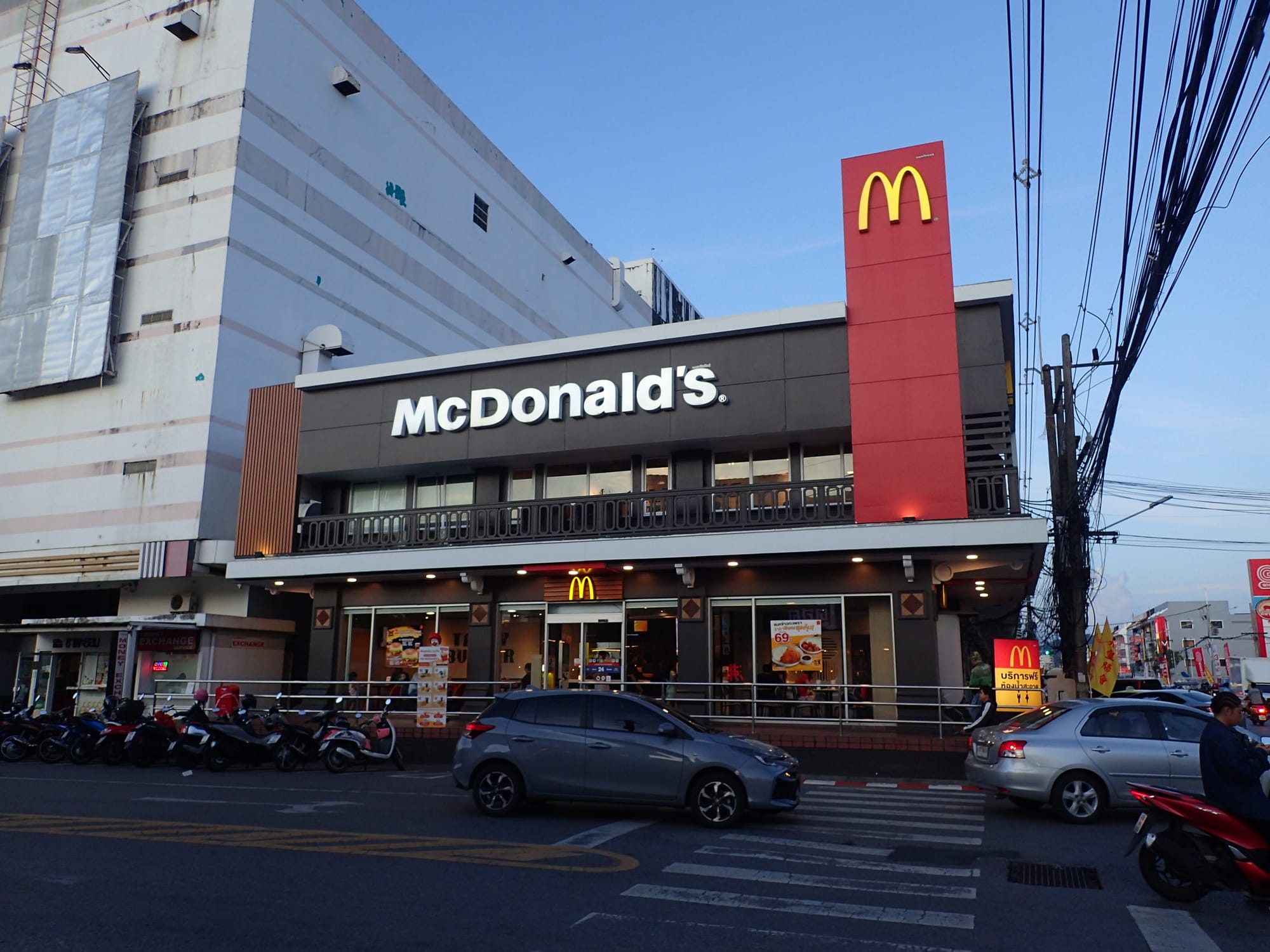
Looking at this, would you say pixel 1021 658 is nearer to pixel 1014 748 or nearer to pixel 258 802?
pixel 1014 748

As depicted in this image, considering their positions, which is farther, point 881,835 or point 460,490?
point 460,490

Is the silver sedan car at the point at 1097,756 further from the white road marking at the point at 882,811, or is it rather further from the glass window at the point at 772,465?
the glass window at the point at 772,465

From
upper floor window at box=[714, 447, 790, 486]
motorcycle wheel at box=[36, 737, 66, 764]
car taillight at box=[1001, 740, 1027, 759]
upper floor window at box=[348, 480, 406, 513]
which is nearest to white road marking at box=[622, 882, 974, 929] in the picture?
car taillight at box=[1001, 740, 1027, 759]

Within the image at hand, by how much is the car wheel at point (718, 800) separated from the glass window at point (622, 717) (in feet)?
2.88

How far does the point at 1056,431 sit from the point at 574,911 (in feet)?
→ 72.5

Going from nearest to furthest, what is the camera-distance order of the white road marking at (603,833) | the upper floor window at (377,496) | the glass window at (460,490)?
the white road marking at (603,833), the glass window at (460,490), the upper floor window at (377,496)

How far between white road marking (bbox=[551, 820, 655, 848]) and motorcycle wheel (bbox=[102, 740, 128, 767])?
1234 centimetres

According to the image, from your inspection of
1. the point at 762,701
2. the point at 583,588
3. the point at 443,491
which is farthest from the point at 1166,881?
the point at 443,491

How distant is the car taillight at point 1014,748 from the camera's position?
1196 cm

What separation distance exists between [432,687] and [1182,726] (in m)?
13.8

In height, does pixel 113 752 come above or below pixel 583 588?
below

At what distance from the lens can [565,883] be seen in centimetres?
805

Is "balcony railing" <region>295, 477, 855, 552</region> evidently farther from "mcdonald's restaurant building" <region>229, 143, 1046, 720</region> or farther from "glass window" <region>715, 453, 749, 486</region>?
"glass window" <region>715, 453, 749, 486</region>

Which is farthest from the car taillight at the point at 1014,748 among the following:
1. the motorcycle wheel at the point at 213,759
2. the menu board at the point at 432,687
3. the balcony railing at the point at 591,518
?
the motorcycle wheel at the point at 213,759
